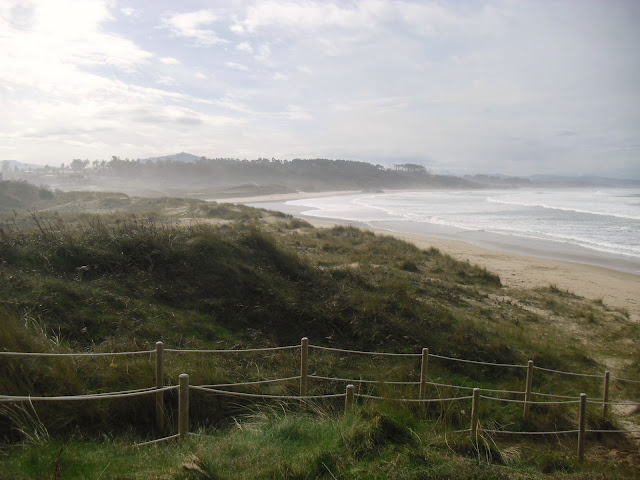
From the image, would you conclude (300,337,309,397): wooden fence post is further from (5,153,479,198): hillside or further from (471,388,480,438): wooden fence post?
(5,153,479,198): hillside

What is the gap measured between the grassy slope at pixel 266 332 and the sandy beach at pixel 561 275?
1961 mm

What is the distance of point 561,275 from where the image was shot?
19.5 m

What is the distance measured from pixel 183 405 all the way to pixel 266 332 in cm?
449

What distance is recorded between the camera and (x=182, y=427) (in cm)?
433

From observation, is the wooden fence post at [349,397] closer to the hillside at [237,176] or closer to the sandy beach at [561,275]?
the sandy beach at [561,275]

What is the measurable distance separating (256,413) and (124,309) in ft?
12.3

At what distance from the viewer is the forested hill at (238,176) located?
103875mm

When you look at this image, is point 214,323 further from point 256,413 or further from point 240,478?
point 240,478

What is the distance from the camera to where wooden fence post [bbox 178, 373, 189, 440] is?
13.8 feet

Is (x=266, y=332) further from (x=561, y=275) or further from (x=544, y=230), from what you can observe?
(x=544, y=230)

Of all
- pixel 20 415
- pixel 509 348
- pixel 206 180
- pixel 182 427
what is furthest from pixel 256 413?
pixel 206 180

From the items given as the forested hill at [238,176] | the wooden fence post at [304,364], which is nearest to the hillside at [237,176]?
the forested hill at [238,176]

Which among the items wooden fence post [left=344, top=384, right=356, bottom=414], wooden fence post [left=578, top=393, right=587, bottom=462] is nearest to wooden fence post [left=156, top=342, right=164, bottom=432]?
wooden fence post [left=344, top=384, right=356, bottom=414]

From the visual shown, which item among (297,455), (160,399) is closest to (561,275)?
(297,455)
